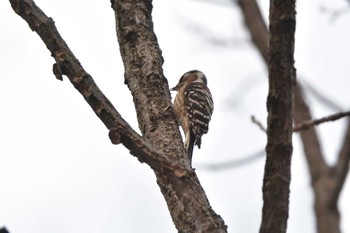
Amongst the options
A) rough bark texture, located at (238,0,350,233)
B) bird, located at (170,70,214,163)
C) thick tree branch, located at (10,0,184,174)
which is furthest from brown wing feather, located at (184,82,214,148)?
thick tree branch, located at (10,0,184,174)

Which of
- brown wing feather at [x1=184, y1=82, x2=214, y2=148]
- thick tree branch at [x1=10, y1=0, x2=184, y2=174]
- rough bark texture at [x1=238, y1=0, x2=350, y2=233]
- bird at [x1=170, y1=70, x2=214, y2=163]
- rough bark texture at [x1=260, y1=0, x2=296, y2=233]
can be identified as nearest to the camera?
rough bark texture at [x1=260, y1=0, x2=296, y2=233]

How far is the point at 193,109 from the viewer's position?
265 inches

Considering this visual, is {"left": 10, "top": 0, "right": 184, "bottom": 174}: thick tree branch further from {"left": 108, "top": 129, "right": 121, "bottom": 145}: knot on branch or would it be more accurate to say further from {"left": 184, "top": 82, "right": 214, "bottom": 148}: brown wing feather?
{"left": 184, "top": 82, "right": 214, "bottom": 148}: brown wing feather

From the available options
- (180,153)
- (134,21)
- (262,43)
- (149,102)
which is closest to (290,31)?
(180,153)

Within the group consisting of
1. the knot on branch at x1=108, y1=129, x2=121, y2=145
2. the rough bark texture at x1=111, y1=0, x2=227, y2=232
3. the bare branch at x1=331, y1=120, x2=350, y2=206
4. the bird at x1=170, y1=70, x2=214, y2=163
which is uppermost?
the bird at x1=170, y1=70, x2=214, y2=163

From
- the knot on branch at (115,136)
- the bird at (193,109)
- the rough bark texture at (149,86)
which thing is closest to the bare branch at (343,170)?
the rough bark texture at (149,86)

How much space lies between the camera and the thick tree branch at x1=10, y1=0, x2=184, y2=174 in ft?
6.76

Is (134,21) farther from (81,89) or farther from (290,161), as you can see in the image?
(290,161)

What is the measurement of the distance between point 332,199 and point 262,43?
2.26 meters

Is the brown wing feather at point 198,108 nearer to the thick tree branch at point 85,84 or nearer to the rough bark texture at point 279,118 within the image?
the thick tree branch at point 85,84

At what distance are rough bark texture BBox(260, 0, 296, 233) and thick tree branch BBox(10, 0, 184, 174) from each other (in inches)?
12.5

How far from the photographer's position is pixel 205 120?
22.0 feet

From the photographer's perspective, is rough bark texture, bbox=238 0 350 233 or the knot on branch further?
rough bark texture, bbox=238 0 350 233

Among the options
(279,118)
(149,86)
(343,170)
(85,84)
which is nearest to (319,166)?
(343,170)
